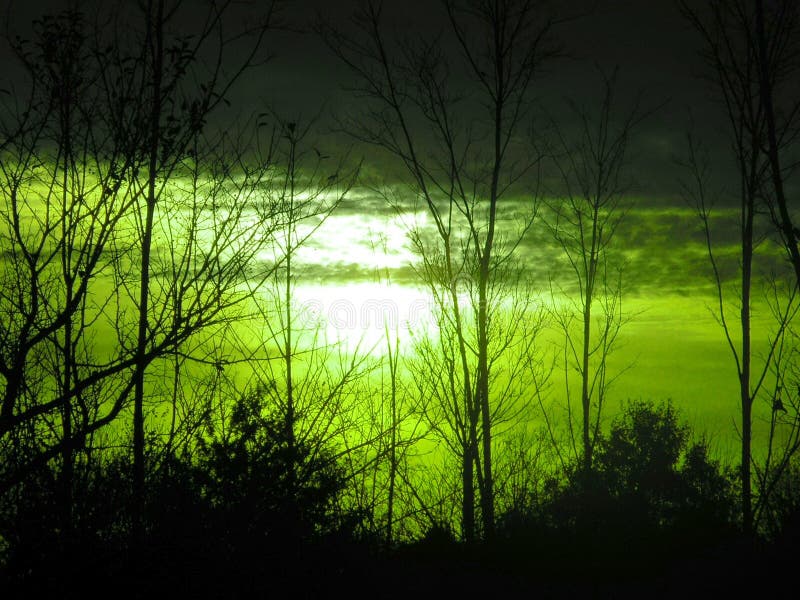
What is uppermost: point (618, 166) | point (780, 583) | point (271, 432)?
point (618, 166)

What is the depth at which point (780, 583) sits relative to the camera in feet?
25.5

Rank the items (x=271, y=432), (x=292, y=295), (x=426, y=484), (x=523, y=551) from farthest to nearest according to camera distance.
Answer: (x=426, y=484), (x=292, y=295), (x=523, y=551), (x=271, y=432)

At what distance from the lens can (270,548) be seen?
6.54 m

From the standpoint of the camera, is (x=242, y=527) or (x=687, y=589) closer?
(x=242, y=527)

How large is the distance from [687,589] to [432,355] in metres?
6.22

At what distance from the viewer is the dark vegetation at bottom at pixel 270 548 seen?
5.57 m

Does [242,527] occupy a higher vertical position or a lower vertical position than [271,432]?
lower

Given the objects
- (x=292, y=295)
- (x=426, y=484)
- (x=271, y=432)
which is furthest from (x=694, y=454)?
(x=271, y=432)

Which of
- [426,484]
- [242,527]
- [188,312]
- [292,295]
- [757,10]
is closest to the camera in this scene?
[188,312]

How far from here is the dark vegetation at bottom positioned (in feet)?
18.3

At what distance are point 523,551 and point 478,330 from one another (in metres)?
4.09

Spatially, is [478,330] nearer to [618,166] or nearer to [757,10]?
[757,10]

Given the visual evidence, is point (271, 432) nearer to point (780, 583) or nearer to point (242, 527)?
point (242, 527)

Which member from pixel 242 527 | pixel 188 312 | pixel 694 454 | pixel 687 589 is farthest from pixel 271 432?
pixel 694 454
